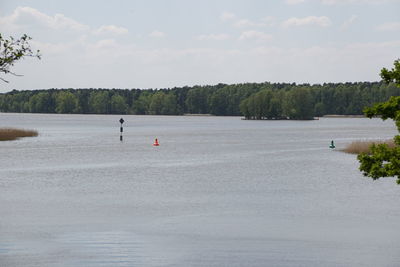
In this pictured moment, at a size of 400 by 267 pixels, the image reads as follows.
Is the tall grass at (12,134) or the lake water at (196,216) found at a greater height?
the lake water at (196,216)

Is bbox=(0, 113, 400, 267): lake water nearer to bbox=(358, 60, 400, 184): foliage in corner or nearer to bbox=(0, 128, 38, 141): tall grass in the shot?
bbox=(358, 60, 400, 184): foliage in corner

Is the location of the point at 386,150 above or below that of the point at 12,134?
above

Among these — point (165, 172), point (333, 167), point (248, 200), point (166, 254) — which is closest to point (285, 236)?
point (166, 254)

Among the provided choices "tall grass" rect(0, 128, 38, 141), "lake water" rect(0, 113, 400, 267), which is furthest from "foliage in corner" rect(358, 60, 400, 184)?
"tall grass" rect(0, 128, 38, 141)

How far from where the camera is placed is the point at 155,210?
1016 inches

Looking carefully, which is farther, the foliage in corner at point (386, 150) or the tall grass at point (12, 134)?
the tall grass at point (12, 134)

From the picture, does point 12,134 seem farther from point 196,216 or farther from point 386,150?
point 386,150

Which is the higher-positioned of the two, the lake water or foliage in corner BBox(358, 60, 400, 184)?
foliage in corner BBox(358, 60, 400, 184)

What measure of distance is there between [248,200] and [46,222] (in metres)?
10.0

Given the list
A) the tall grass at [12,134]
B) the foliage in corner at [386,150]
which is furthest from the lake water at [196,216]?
the tall grass at [12,134]

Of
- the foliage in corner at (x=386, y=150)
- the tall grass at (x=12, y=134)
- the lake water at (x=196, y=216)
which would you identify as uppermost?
the foliage in corner at (x=386, y=150)

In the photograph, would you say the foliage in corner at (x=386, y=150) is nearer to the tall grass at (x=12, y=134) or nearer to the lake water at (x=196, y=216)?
the lake water at (x=196, y=216)

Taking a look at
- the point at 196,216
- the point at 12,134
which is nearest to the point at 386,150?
the point at 196,216

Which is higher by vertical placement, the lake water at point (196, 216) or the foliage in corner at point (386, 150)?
the foliage in corner at point (386, 150)
